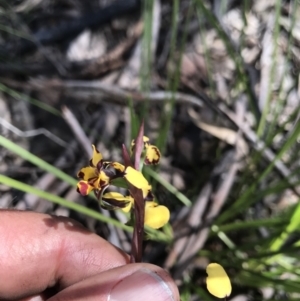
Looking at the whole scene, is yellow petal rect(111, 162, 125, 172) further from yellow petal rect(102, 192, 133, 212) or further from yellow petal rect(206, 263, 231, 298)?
yellow petal rect(206, 263, 231, 298)

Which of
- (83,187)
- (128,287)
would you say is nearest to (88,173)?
(83,187)

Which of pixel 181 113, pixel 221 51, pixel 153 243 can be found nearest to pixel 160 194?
pixel 153 243

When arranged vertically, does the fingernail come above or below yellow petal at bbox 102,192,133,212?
below

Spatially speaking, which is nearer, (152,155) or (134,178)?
(134,178)

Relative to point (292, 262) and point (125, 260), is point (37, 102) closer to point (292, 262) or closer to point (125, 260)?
point (125, 260)

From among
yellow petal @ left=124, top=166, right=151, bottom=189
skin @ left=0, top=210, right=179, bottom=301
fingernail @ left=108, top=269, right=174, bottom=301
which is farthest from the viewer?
skin @ left=0, top=210, right=179, bottom=301

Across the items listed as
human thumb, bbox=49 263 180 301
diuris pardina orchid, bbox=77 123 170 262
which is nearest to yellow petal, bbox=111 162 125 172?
diuris pardina orchid, bbox=77 123 170 262

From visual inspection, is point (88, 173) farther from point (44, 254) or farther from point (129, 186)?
point (44, 254)
